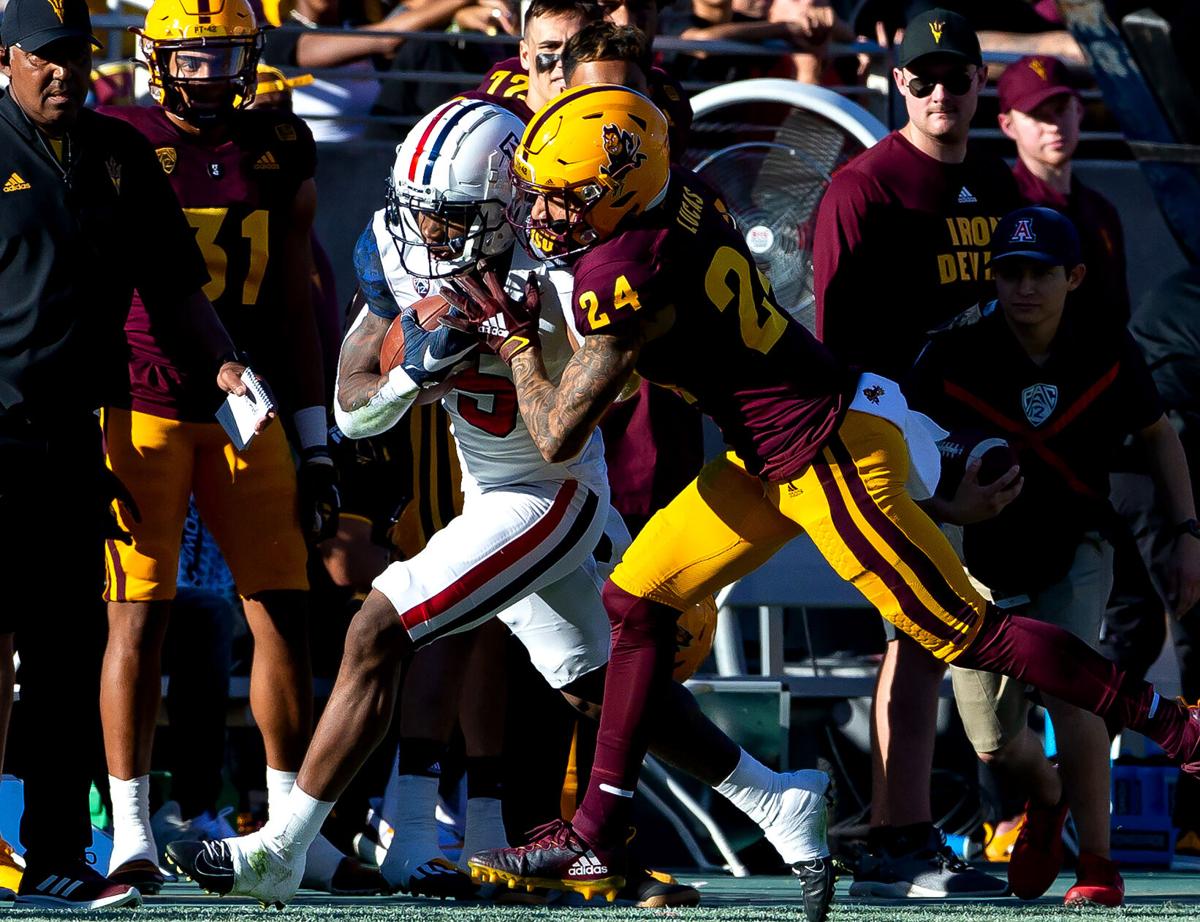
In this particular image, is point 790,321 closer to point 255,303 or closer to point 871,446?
point 871,446

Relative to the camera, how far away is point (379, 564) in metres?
5.97

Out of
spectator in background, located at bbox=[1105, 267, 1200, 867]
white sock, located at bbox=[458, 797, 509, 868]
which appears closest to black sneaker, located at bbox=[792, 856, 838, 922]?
white sock, located at bbox=[458, 797, 509, 868]

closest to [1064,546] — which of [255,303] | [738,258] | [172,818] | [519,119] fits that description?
[738,258]

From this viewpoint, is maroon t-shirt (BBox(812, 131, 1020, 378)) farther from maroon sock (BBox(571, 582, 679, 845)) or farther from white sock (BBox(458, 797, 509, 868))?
white sock (BBox(458, 797, 509, 868))

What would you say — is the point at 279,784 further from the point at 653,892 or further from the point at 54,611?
the point at 653,892

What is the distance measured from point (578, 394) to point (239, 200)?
1.40 m

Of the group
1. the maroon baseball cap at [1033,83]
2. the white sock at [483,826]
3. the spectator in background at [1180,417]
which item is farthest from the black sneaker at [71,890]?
the maroon baseball cap at [1033,83]

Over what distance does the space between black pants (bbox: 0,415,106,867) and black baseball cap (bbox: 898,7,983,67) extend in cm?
220

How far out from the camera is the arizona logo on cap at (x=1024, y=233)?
4.91m

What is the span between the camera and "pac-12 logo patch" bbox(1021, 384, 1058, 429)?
488cm

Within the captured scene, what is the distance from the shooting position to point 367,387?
14.2 feet

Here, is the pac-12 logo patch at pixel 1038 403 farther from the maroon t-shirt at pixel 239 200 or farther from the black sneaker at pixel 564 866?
the maroon t-shirt at pixel 239 200

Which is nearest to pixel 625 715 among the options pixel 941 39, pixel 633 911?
pixel 633 911

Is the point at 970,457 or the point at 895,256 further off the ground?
the point at 895,256
